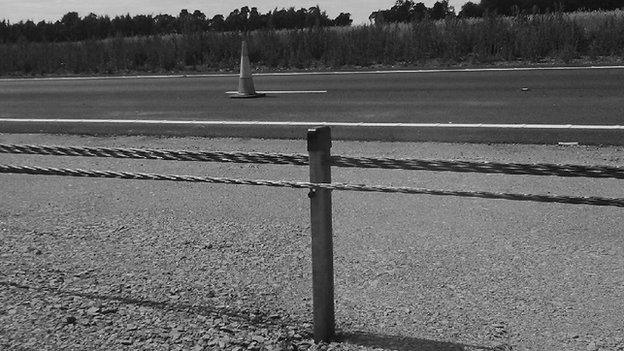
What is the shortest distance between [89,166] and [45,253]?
10.4ft

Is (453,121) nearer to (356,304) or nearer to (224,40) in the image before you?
(356,304)

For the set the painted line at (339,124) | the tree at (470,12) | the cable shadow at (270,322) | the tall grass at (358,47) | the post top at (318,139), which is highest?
the tree at (470,12)

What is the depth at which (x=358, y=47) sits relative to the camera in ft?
65.7

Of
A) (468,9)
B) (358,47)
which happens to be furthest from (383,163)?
(468,9)

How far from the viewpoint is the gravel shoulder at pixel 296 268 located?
375 cm

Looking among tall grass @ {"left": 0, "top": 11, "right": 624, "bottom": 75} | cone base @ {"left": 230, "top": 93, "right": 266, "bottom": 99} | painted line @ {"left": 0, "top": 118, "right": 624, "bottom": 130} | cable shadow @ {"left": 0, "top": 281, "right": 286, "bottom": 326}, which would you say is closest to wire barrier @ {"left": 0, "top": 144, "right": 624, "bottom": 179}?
cable shadow @ {"left": 0, "top": 281, "right": 286, "bottom": 326}

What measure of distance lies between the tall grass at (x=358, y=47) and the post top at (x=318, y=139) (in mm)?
14662

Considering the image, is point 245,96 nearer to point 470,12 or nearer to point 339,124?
point 339,124

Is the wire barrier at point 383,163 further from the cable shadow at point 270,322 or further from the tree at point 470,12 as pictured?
the tree at point 470,12

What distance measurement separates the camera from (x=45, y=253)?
16.9 ft

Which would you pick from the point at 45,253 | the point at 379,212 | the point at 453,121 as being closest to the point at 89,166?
the point at 45,253

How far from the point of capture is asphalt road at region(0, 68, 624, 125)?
33.1 feet

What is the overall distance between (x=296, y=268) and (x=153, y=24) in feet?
115

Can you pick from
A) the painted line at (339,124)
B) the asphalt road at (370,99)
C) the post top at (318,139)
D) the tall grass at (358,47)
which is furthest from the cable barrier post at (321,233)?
the tall grass at (358,47)
